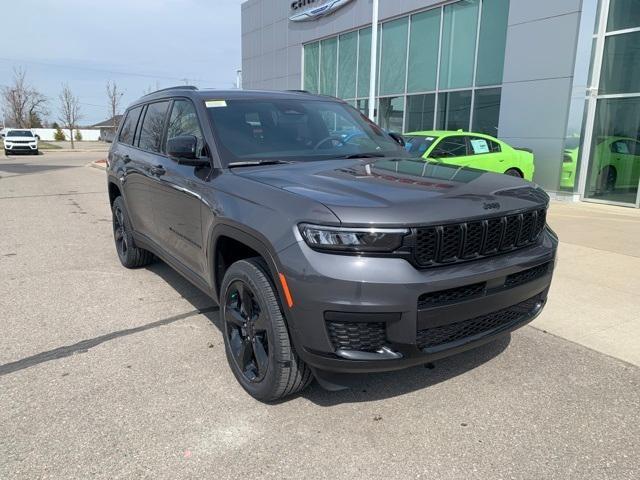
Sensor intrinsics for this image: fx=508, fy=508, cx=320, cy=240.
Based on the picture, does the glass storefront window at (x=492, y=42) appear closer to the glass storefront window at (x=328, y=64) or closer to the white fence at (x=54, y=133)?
the glass storefront window at (x=328, y=64)

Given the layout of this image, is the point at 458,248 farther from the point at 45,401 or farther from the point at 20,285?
the point at 20,285

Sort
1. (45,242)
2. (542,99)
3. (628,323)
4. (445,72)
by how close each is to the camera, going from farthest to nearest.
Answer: (445,72) → (542,99) → (45,242) → (628,323)

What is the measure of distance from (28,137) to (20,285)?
112 feet

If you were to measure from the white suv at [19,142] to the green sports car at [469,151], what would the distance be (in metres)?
31.8

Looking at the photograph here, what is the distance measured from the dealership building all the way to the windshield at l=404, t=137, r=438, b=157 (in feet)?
13.2

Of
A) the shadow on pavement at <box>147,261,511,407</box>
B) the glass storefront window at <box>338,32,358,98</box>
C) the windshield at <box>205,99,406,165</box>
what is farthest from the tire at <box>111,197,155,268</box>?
the glass storefront window at <box>338,32,358,98</box>

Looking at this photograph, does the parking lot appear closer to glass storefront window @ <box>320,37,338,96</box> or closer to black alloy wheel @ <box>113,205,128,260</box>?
black alloy wheel @ <box>113,205,128,260</box>

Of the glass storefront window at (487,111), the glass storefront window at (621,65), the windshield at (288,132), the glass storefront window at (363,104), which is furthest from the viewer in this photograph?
the glass storefront window at (363,104)

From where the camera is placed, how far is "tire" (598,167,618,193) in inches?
444

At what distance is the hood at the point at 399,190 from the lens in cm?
242

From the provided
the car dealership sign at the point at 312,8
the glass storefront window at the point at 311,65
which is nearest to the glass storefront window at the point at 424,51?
the car dealership sign at the point at 312,8

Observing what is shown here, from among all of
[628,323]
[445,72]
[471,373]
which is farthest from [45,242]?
[445,72]

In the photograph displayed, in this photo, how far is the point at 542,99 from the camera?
12.1m

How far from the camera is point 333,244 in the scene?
239cm
